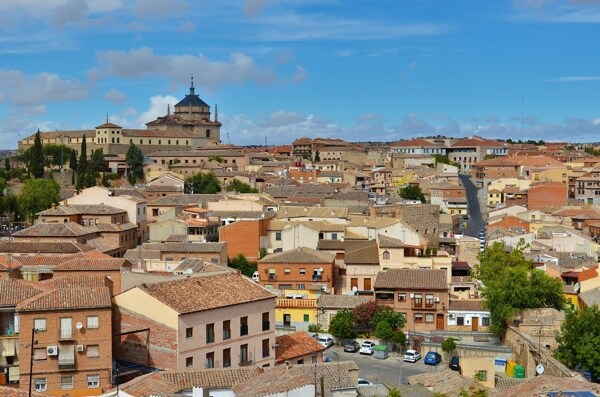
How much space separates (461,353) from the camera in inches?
1065

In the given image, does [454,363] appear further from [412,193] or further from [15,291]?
[412,193]

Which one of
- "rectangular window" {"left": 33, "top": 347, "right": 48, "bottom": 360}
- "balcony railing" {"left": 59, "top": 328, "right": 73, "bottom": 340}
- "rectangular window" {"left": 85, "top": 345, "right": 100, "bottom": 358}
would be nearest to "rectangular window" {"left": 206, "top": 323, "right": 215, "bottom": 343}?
"rectangular window" {"left": 85, "top": 345, "right": 100, "bottom": 358}

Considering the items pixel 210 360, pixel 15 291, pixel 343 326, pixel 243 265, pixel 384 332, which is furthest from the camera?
pixel 243 265

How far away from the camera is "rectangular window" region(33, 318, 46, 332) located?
20312 millimetres

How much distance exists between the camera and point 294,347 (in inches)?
945

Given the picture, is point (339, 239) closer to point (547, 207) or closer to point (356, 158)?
point (547, 207)

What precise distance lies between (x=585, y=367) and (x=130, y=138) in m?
73.6

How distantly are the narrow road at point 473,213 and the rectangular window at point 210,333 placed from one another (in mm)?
33722

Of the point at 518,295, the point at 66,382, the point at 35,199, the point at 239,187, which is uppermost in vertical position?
the point at 239,187

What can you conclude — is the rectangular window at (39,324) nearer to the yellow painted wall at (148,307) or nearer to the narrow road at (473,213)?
the yellow painted wall at (148,307)

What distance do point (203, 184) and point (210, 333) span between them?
1808 inches

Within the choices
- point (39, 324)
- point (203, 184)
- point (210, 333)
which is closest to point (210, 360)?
point (210, 333)

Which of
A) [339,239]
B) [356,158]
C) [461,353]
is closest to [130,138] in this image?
[356,158]

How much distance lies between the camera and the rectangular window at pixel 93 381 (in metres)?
20.6
